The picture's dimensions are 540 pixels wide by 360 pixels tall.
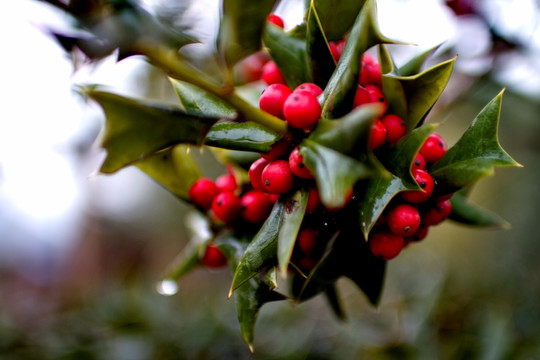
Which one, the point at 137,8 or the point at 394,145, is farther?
the point at 394,145

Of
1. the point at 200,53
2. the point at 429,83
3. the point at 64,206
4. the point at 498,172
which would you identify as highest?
the point at 429,83

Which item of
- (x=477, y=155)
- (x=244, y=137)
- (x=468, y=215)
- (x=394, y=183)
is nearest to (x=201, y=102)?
(x=244, y=137)

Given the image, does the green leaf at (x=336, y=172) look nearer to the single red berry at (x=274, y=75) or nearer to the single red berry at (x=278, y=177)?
the single red berry at (x=278, y=177)

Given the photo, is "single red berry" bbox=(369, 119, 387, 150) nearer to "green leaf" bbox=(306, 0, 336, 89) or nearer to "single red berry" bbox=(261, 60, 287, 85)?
"green leaf" bbox=(306, 0, 336, 89)

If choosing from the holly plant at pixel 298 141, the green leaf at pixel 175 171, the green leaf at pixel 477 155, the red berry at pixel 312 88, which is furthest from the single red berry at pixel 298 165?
the green leaf at pixel 175 171

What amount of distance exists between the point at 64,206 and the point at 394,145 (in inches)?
207

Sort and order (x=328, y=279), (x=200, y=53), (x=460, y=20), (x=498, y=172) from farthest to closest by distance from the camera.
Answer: (x=498, y=172), (x=460, y=20), (x=200, y=53), (x=328, y=279)

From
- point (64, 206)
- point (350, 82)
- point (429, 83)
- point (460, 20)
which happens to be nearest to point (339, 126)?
point (350, 82)

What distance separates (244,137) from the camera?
2.03 feet

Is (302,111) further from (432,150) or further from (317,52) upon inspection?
(432,150)

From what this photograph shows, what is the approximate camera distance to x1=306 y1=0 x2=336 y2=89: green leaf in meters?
0.62

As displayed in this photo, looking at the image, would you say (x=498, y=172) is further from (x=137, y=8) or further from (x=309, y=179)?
(x=137, y=8)

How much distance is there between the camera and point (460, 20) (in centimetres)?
149

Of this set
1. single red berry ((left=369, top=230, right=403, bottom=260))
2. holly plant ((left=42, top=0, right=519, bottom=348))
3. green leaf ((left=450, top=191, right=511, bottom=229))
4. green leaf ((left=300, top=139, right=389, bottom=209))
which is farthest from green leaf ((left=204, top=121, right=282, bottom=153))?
green leaf ((left=450, top=191, right=511, bottom=229))
